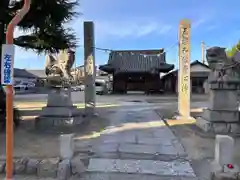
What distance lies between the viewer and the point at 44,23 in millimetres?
9211

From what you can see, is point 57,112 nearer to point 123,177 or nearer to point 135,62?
point 123,177

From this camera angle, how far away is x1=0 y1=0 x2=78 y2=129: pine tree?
892 centimetres

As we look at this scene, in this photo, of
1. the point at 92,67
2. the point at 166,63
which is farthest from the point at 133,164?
the point at 166,63

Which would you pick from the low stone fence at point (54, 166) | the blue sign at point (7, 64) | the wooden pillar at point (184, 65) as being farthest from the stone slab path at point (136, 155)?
the wooden pillar at point (184, 65)

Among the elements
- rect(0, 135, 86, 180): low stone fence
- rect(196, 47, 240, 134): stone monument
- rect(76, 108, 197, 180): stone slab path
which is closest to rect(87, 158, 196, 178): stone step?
rect(76, 108, 197, 180): stone slab path

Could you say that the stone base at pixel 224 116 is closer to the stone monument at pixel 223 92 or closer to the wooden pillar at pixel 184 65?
the stone monument at pixel 223 92

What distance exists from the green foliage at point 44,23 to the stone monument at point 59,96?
72cm

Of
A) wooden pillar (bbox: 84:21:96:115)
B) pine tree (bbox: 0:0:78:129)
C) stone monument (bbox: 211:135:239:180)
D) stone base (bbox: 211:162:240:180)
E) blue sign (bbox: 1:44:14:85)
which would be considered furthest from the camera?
wooden pillar (bbox: 84:21:96:115)

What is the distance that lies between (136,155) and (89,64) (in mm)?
6881

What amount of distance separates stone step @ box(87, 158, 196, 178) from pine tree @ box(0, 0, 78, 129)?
15.3 ft

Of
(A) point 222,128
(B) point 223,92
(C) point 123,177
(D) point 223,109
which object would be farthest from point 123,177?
(B) point 223,92

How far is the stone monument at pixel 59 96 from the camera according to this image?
1001 cm

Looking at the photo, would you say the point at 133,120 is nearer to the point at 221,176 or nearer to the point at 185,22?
the point at 185,22

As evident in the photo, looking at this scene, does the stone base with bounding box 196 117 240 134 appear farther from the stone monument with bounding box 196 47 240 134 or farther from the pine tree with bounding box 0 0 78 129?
the pine tree with bounding box 0 0 78 129
